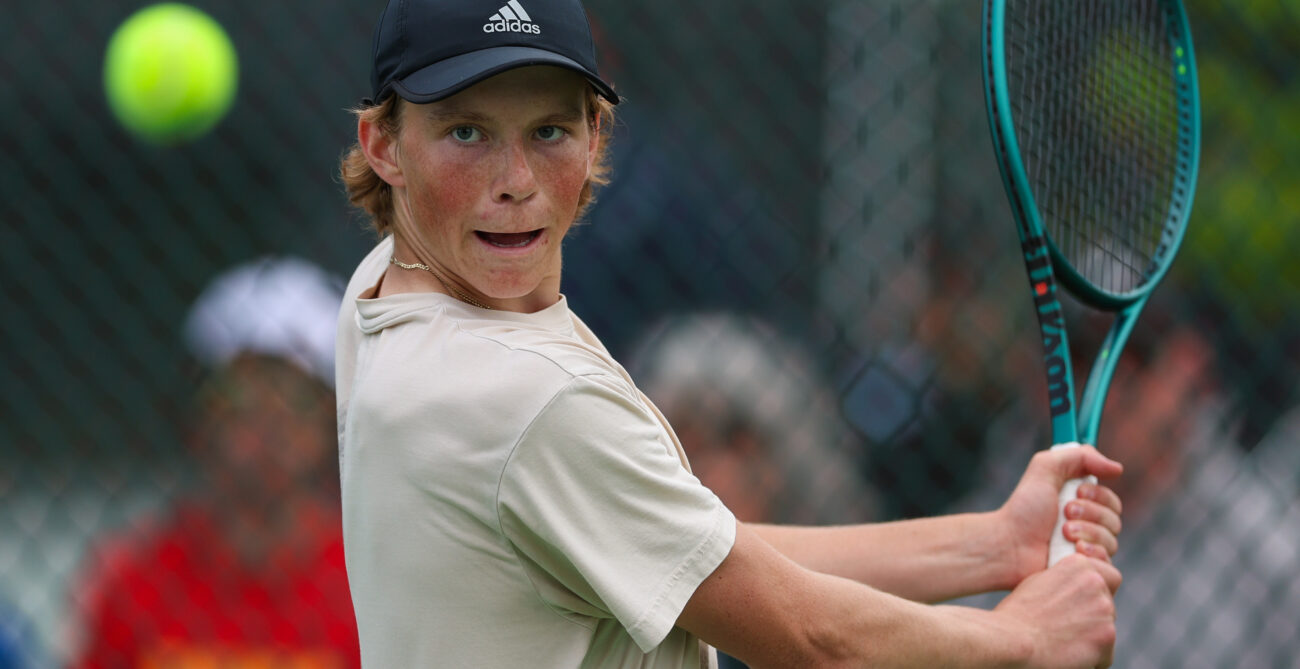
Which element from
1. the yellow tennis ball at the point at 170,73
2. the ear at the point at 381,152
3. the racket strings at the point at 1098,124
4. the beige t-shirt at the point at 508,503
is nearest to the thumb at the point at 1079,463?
the racket strings at the point at 1098,124

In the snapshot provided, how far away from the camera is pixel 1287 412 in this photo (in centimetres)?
273

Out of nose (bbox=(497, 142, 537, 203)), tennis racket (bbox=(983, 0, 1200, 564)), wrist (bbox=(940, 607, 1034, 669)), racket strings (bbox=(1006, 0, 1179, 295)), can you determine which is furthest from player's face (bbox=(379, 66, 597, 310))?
racket strings (bbox=(1006, 0, 1179, 295))

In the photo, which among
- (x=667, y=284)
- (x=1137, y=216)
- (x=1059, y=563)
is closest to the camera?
(x=1059, y=563)

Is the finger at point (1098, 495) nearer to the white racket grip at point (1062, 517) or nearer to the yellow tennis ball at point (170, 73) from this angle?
the white racket grip at point (1062, 517)

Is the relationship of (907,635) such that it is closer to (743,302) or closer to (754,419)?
(754,419)

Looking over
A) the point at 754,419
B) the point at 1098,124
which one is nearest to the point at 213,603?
the point at 754,419

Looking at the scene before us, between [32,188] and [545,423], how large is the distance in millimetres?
1932

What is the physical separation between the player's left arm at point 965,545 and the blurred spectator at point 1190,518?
1.10 m

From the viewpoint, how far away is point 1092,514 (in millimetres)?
1554

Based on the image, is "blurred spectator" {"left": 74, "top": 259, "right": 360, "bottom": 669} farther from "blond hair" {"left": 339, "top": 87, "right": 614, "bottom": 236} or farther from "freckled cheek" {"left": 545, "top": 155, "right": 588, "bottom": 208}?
"freckled cheek" {"left": 545, "top": 155, "right": 588, "bottom": 208}

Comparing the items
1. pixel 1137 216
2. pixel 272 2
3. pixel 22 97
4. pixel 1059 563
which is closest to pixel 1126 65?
pixel 1137 216

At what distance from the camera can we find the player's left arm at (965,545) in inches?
62.2

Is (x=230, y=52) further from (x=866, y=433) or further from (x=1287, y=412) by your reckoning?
(x=1287, y=412)

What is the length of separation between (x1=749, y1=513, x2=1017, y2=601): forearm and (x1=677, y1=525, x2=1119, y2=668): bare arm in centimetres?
18
